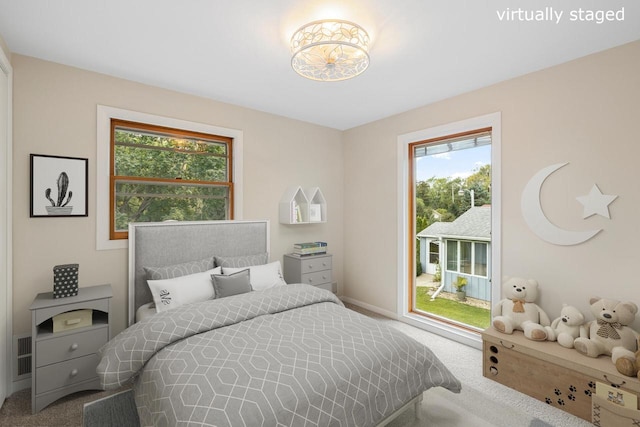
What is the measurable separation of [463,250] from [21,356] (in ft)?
13.2

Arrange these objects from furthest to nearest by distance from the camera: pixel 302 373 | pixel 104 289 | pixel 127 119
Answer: pixel 127 119
pixel 104 289
pixel 302 373

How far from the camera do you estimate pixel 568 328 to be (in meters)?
2.24

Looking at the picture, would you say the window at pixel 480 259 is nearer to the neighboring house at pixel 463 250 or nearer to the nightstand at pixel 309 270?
the neighboring house at pixel 463 250

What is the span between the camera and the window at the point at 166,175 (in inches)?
111

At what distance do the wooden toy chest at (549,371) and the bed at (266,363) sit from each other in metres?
0.67

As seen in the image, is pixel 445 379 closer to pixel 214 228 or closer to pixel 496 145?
pixel 496 145

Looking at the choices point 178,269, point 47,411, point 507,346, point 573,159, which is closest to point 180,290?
point 178,269

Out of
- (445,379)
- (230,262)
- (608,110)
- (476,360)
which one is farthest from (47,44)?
(476,360)

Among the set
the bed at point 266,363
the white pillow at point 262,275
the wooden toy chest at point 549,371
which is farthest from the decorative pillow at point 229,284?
the wooden toy chest at point 549,371

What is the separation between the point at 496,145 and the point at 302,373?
2.61 m

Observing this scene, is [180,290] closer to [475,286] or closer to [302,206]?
[302,206]

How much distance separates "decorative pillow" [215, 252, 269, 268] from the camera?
299 centimetres

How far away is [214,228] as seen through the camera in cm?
315

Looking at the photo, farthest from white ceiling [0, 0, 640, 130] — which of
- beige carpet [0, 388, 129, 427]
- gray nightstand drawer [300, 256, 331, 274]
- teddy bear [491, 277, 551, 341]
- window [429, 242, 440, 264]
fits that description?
beige carpet [0, 388, 129, 427]
